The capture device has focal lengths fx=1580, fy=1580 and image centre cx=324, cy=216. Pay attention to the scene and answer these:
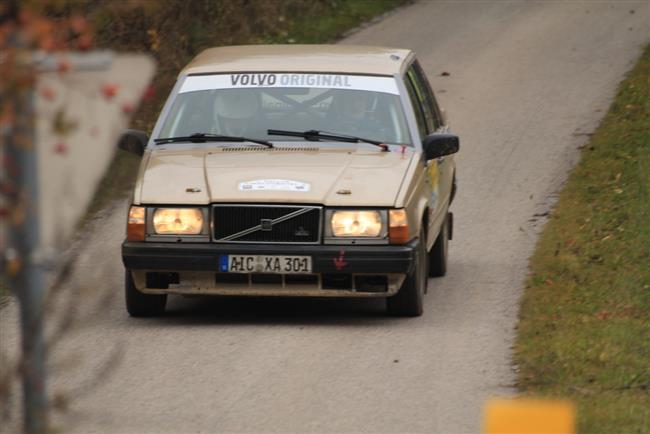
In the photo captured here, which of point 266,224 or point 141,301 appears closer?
point 266,224

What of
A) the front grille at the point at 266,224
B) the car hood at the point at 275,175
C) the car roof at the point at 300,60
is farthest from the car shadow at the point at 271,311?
the car roof at the point at 300,60

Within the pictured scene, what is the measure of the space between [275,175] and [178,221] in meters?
0.67

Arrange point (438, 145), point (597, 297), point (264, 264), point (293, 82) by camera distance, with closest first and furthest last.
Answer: point (264, 264), point (438, 145), point (597, 297), point (293, 82)

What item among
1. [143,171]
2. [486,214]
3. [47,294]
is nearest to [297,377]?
[143,171]

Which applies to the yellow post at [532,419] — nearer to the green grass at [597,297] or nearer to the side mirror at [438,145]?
the green grass at [597,297]

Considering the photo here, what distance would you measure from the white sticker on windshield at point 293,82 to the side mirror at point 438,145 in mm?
552

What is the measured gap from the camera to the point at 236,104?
1064 cm

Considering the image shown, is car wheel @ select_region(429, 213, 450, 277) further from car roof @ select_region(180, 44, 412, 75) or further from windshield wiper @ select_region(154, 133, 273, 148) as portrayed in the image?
windshield wiper @ select_region(154, 133, 273, 148)

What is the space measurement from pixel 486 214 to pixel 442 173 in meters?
2.97

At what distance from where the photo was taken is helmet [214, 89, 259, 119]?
10.6m

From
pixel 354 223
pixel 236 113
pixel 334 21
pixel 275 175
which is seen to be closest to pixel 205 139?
pixel 236 113

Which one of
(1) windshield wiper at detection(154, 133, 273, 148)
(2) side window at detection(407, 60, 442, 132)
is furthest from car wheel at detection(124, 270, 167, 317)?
(2) side window at detection(407, 60, 442, 132)

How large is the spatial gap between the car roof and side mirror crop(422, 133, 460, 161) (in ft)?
2.45

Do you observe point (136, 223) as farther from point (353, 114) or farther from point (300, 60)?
point (300, 60)
